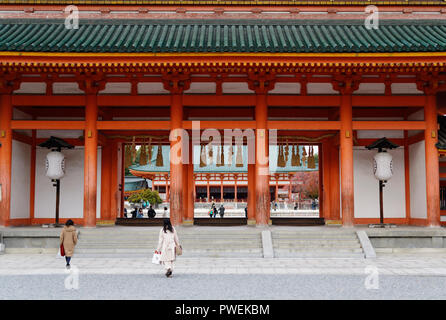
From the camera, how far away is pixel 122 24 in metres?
17.2

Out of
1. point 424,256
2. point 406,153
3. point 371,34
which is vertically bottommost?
point 424,256

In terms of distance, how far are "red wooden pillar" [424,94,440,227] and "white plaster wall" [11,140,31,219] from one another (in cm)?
1397

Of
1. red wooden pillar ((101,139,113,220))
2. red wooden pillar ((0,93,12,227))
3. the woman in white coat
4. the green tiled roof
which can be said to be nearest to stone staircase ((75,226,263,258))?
red wooden pillar ((0,93,12,227))

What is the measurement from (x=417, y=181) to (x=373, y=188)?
158 cm

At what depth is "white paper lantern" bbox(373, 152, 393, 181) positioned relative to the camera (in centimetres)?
1570

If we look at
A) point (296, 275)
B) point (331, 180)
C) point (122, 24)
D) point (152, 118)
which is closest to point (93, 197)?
point (152, 118)

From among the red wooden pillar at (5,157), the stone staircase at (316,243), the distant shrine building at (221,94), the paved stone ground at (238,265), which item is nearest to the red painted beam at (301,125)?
the distant shrine building at (221,94)

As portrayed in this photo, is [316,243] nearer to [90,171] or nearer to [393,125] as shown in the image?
[393,125]

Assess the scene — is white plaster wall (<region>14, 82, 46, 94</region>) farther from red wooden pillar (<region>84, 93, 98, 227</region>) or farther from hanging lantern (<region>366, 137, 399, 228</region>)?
hanging lantern (<region>366, 137, 399, 228</region>)

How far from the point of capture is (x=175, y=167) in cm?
1509

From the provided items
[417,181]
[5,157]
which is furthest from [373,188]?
[5,157]

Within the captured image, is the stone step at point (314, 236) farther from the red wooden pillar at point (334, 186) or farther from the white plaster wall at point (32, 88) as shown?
the white plaster wall at point (32, 88)

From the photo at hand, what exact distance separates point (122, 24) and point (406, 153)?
457 inches

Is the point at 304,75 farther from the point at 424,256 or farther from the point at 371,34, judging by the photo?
the point at 424,256
